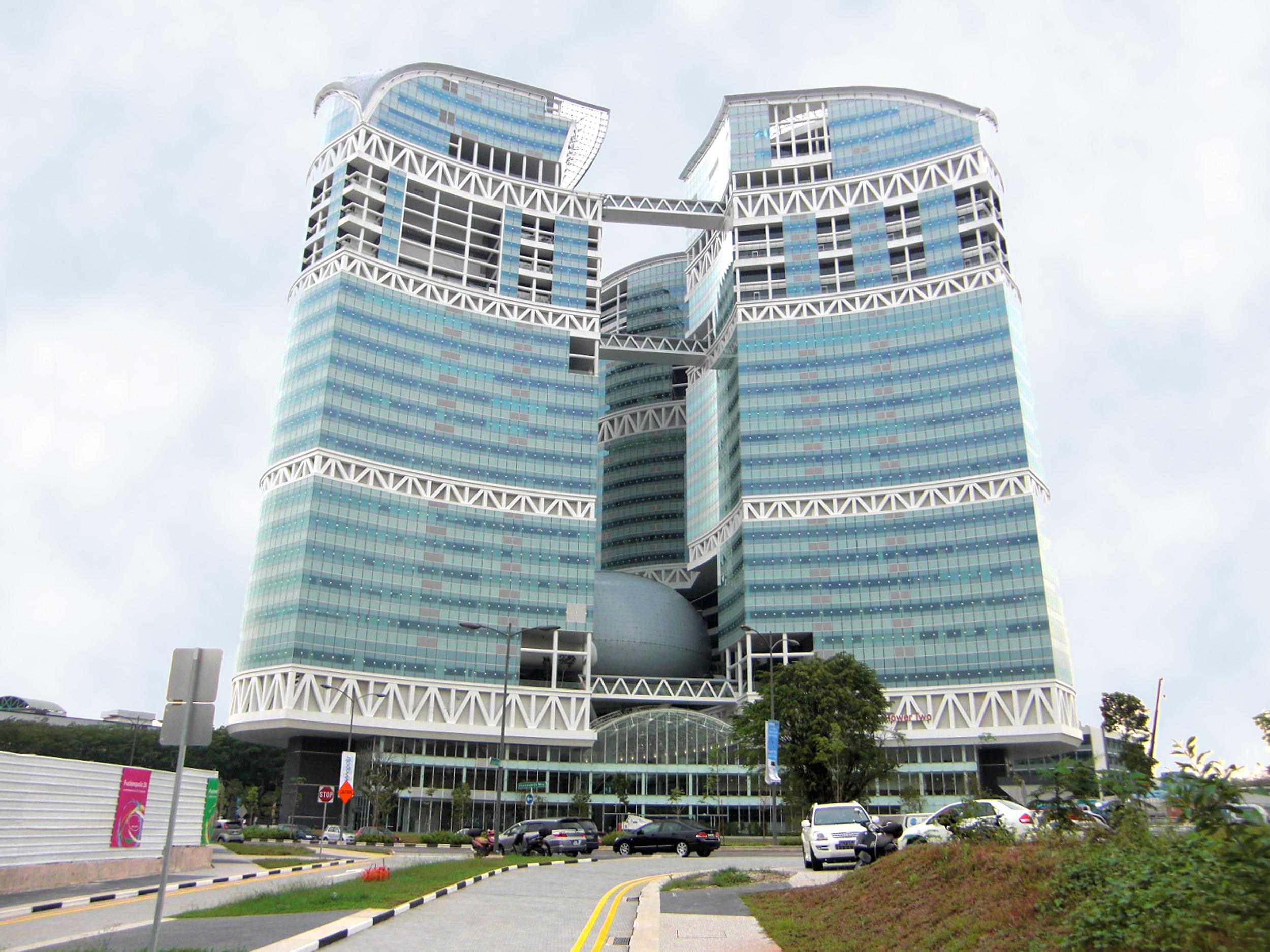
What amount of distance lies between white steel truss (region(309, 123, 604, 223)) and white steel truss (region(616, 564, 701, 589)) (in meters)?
52.6

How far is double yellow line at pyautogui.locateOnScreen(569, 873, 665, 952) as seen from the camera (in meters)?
16.9

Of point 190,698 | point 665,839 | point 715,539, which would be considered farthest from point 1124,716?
point 190,698

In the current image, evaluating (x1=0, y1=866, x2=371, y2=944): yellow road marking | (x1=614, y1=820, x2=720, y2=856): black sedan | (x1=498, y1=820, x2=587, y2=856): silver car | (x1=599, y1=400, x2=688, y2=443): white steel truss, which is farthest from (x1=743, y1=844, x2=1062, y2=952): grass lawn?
(x1=599, y1=400, x2=688, y2=443): white steel truss

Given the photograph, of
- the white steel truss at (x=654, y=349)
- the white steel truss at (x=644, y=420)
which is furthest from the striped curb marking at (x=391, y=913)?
the white steel truss at (x=644, y=420)

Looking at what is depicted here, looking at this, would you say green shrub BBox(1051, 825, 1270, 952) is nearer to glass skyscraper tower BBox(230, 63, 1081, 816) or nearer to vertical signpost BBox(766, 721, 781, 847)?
vertical signpost BBox(766, 721, 781, 847)

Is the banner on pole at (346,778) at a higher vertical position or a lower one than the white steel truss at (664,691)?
lower

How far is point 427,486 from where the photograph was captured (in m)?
108

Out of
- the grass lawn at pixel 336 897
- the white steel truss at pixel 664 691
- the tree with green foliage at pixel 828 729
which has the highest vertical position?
the white steel truss at pixel 664 691

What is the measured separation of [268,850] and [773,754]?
85.6 feet

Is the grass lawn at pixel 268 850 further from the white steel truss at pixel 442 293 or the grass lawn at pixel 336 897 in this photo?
the white steel truss at pixel 442 293

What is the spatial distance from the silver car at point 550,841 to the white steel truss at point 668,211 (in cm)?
9848

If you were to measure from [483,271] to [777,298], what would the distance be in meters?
38.0

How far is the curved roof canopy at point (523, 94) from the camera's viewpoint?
121812 millimetres

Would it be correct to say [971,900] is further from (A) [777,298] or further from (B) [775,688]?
(A) [777,298]
